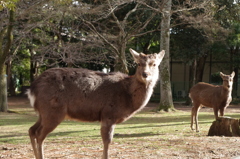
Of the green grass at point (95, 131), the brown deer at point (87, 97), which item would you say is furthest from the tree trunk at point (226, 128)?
the brown deer at point (87, 97)

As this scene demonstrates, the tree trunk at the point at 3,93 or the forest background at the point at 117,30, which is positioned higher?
the forest background at the point at 117,30

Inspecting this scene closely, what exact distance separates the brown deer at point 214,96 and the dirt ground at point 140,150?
2733 mm

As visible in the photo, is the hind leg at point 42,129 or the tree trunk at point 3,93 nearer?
the hind leg at point 42,129

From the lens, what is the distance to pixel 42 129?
6082mm

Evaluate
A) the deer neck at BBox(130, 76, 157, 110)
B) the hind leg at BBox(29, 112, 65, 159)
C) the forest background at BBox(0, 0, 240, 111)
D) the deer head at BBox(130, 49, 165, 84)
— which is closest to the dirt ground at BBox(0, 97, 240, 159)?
the hind leg at BBox(29, 112, 65, 159)

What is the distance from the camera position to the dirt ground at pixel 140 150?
689cm

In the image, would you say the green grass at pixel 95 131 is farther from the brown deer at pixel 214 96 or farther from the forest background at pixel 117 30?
the forest background at pixel 117 30

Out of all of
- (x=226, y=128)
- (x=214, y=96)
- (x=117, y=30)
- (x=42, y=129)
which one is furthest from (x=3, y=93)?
(x=42, y=129)

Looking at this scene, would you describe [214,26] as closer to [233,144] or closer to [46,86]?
[233,144]

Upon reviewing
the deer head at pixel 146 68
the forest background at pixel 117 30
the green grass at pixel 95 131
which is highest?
the forest background at pixel 117 30

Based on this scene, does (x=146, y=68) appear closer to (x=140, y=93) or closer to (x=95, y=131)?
(x=140, y=93)

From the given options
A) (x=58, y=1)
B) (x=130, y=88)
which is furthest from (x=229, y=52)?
(x=130, y=88)

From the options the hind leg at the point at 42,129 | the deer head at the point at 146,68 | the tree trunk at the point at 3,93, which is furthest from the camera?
the tree trunk at the point at 3,93

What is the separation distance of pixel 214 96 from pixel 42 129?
7.12 meters
